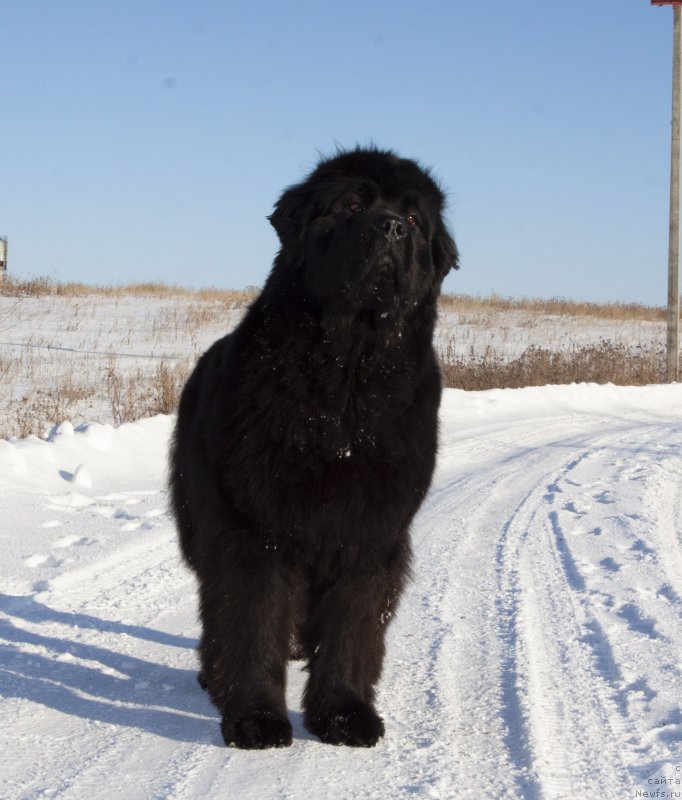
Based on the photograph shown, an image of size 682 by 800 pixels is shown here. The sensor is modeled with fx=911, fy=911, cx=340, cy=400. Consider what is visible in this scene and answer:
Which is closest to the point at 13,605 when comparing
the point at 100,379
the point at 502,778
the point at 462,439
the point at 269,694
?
the point at 269,694

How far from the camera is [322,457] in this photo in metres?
2.80

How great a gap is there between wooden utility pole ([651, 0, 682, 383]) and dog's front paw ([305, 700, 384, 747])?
1672 centimetres

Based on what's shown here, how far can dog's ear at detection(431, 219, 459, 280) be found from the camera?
3.22 m

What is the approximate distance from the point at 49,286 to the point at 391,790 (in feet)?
94.3

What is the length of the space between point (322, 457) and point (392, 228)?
0.76 meters

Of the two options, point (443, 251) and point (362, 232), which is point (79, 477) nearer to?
point (443, 251)

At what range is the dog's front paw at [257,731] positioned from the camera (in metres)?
2.72

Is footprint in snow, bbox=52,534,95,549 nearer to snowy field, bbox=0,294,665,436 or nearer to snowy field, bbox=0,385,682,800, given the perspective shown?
snowy field, bbox=0,385,682,800

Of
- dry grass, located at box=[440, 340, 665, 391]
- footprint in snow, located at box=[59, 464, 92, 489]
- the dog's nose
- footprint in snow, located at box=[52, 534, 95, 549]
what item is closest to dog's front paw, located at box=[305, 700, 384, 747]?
the dog's nose

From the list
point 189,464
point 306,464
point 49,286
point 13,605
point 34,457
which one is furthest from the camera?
point 49,286

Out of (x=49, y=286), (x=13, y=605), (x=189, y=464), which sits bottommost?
(x=13, y=605)

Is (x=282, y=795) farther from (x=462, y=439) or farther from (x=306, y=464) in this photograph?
(x=462, y=439)

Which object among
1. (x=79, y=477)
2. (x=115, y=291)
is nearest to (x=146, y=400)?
(x=79, y=477)

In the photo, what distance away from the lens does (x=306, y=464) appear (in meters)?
2.78
